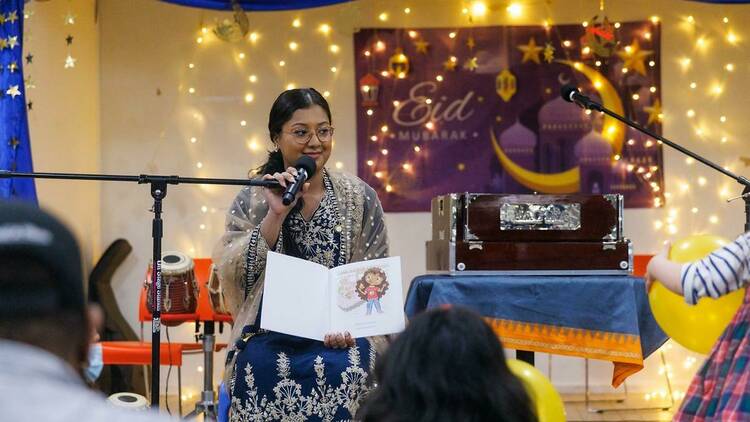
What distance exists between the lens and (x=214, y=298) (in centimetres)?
436

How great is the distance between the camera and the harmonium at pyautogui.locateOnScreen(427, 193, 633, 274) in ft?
12.3

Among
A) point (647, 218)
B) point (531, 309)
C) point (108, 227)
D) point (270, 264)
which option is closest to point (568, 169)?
point (647, 218)

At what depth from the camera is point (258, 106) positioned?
5.81 m

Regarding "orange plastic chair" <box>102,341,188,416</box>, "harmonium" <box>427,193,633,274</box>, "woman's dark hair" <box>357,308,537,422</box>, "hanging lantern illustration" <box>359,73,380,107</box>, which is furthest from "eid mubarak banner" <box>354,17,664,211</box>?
"woman's dark hair" <box>357,308,537,422</box>

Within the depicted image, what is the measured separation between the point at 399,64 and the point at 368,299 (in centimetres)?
300

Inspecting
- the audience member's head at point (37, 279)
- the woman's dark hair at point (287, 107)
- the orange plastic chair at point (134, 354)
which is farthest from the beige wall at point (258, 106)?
the audience member's head at point (37, 279)

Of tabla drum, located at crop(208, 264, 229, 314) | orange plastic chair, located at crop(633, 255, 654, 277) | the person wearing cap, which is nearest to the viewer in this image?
the person wearing cap

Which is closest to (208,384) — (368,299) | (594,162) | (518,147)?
(368,299)

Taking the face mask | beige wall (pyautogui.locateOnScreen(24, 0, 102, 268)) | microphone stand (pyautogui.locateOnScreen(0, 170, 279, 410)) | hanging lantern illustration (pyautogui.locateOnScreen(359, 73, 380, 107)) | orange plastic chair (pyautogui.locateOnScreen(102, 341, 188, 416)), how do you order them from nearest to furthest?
the face mask
microphone stand (pyautogui.locateOnScreen(0, 170, 279, 410))
orange plastic chair (pyautogui.locateOnScreen(102, 341, 188, 416))
beige wall (pyautogui.locateOnScreen(24, 0, 102, 268))
hanging lantern illustration (pyautogui.locateOnScreen(359, 73, 380, 107))

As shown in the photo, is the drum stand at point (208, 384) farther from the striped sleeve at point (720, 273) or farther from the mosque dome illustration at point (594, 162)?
the striped sleeve at point (720, 273)

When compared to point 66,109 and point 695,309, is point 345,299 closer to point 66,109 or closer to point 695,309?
point 695,309

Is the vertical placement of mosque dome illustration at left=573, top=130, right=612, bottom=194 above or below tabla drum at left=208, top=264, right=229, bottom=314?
above

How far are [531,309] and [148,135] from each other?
3045mm

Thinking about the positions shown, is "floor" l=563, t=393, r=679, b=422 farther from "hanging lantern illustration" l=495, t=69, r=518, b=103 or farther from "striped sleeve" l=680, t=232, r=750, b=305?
"striped sleeve" l=680, t=232, r=750, b=305
